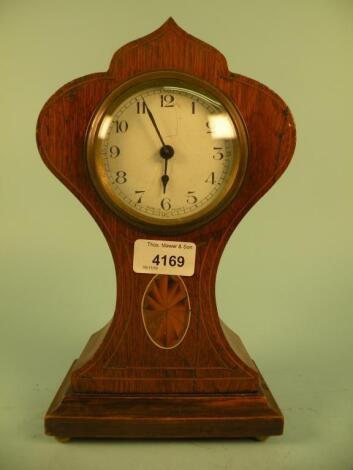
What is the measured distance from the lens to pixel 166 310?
6.14ft

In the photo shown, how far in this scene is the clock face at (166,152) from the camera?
70.7 inches

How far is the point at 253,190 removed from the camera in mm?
1842

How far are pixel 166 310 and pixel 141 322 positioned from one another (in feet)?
0.22

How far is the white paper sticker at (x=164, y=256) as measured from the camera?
1847 millimetres

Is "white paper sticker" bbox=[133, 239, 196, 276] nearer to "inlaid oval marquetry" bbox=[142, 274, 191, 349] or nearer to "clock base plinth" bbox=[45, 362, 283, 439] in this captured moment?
"inlaid oval marquetry" bbox=[142, 274, 191, 349]

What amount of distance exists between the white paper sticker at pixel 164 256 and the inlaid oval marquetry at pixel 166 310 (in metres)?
0.02

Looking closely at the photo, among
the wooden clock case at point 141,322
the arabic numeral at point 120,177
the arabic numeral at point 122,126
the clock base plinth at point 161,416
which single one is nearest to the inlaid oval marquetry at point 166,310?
the wooden clock case at point 141,322

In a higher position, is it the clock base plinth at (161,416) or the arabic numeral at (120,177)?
the arabic numeral at (120,177)

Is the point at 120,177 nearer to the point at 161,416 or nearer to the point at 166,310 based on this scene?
the point at 166,310

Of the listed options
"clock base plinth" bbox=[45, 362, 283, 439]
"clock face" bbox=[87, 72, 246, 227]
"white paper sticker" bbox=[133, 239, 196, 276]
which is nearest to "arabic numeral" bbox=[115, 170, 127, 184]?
"clock face" bbox=[87, 72, 246, 227]

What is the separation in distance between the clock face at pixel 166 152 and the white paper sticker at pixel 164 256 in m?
0.06

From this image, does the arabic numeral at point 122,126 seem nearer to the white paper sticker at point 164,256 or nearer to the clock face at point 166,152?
the clock face at point 166,152

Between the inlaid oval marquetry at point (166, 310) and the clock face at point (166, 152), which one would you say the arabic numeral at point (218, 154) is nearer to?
the clock face at point (166, 152)

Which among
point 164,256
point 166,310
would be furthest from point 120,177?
point 166,310
